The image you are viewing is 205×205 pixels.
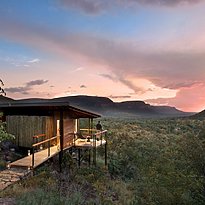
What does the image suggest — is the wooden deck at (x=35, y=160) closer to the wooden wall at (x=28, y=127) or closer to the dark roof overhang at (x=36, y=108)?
the wooden wall at (x=28, y=127)

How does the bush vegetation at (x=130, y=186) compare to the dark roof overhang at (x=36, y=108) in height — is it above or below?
below

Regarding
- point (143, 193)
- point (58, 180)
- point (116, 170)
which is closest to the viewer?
point (143, 193)

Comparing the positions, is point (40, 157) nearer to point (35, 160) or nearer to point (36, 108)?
point (35, 160)

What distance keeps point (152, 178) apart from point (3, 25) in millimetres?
12666

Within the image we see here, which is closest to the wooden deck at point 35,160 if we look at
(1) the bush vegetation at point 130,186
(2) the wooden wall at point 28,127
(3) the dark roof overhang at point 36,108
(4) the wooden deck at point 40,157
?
(4) the wooden deck at point 40,157

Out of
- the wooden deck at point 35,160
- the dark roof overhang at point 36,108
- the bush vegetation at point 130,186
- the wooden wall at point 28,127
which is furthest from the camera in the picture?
the wooden wall at point 28,127

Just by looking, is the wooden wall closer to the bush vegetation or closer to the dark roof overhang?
the dark roof overhang

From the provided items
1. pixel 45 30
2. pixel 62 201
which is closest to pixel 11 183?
pixel 62 201

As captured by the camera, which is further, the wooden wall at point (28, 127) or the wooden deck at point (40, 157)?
the wooden wall at point (28, 127)

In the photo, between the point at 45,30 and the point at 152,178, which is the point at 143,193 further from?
the point at 45,30

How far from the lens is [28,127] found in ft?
66.9

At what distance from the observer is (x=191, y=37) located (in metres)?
20.1

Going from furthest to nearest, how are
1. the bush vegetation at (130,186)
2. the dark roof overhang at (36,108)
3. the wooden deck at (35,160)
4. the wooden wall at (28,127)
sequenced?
the wooden wall at (28,127)
the dark roof overhang at (36,108)
the wooden deck at (35,160)
the bush vegetation at (130,186)

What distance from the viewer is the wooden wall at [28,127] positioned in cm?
2008
